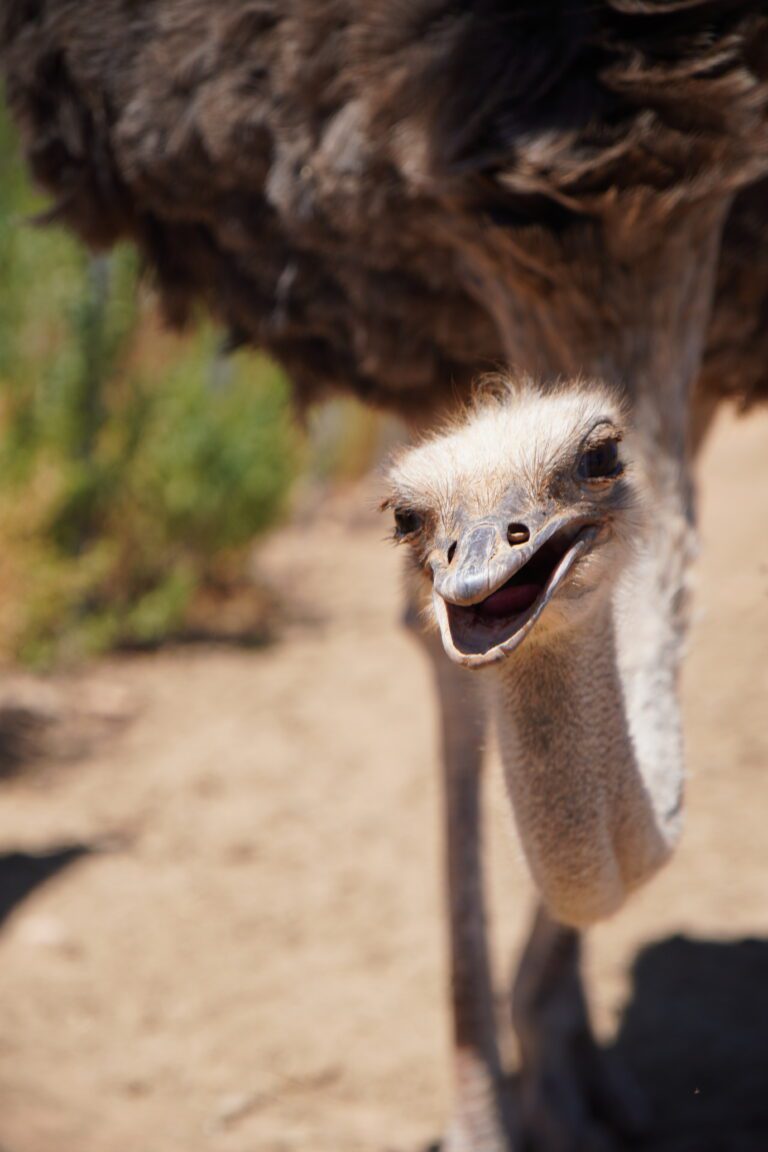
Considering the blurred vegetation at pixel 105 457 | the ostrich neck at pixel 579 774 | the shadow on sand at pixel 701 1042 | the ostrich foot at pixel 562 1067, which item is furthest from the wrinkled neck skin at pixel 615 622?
the blurred vegetation at pixel 105 457

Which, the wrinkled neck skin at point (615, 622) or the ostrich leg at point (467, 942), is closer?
the wrinkled neck skin at point (615, 622)

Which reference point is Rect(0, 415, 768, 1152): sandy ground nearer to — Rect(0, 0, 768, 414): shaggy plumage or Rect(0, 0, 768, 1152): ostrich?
Rect(0, 0, 768, 1152): ostrich

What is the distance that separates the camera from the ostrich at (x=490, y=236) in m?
1.93

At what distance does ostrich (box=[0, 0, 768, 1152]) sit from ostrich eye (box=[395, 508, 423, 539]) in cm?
16

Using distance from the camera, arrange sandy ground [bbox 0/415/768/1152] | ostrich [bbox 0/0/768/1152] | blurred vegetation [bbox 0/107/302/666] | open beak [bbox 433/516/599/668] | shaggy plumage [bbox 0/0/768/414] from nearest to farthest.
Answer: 1. open beak [bbox 433/516/599/668]
2. ostrich [bbox 0/0/768/1152]
3. shaggy plumage [bbox 0/0/768/414]
4. sandy ground [bbox 0/415/768/1152]
5. blurred vegetation [bbox 0/107/302/666]

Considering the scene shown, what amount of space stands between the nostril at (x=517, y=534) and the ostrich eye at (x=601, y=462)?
0.16 metres

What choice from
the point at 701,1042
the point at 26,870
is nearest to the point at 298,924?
the point at 26,870

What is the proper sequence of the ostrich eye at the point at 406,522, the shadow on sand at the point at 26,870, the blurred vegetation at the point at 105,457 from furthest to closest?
the blurred vegetation at the point at 105,457, the shadow on sand at the point at 26,870, the ostrich eye at the point at 406,522

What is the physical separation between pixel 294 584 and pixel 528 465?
6396mm

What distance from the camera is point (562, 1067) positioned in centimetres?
316

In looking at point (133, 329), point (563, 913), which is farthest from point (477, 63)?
point (133, 329)

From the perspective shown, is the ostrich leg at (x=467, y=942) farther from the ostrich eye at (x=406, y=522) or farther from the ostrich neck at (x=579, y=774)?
the ostrich eye at (x=406, y=522)

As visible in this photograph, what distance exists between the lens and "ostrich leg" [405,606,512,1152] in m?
3.13

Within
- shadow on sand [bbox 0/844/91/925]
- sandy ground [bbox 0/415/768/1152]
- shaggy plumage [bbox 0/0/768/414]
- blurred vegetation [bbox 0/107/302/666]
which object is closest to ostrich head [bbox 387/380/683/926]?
sandy ground [bbox 0/415/768/1152]
